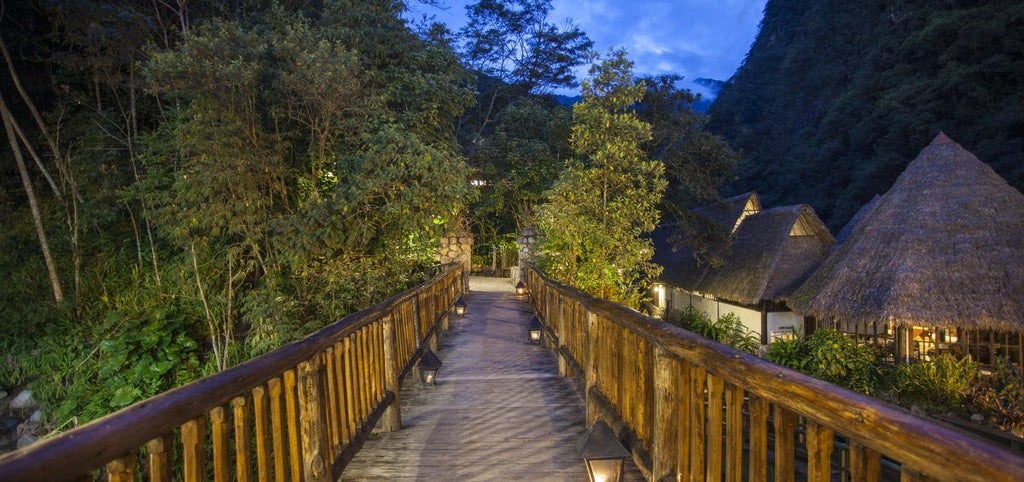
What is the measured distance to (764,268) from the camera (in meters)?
12.8

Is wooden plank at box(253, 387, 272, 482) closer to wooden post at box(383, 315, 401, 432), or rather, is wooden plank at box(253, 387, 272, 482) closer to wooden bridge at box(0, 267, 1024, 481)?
wooden bridge at box(0, 267, 1024, 481)

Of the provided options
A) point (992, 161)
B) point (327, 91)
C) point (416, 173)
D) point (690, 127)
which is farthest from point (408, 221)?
point (992, 161)

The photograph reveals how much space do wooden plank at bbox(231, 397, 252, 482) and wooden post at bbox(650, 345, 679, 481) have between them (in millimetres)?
1651

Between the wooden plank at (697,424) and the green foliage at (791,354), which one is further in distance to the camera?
the green foliage at (791,354)

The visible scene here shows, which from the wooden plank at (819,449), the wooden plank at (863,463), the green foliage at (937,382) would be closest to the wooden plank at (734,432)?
the wooden plank at (819,449)

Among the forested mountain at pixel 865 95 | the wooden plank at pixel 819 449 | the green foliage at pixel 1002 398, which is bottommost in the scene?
the green foliage at pixel 1002 398

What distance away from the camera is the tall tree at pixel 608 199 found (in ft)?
23.6

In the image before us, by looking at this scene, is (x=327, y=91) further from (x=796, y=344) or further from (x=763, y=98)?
(x=763, y=98)

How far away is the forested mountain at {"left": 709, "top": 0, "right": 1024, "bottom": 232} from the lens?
61.5ft

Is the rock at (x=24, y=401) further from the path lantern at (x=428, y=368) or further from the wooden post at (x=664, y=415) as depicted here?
the wooden post at (x=664, y=415)

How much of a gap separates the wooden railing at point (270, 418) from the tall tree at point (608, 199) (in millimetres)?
3614

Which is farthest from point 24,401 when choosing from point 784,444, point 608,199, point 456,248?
point 784,444

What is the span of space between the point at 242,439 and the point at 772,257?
13.5 m

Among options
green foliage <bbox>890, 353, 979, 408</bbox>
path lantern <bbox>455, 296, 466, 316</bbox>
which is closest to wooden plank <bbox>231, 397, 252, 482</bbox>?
path lantern <bbox>455, 296, 466, 316</bbox>
